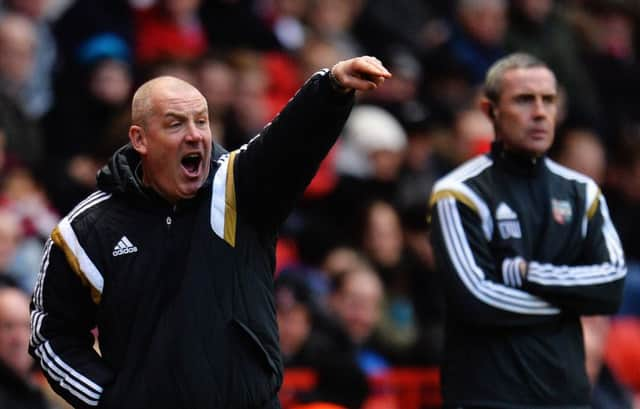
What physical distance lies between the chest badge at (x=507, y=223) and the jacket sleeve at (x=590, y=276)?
0.58ft

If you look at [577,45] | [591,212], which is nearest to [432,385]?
[591,212]

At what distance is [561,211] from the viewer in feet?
23.5

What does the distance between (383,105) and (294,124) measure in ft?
22.3

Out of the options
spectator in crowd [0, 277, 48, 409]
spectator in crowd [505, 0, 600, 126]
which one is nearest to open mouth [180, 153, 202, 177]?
spectator in crowd [0, 277, 48, 409]

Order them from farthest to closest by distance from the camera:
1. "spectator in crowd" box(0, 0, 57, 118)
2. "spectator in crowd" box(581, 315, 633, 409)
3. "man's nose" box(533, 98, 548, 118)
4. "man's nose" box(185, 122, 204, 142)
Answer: "spectator in crowd" box(0, 0, 57, 118) < "spectator in crowd" box(581, 315, 633, 409) < "man's nose" box(533, 98, 548, 118) < "man's nose" box(185, 122, 204, 142)

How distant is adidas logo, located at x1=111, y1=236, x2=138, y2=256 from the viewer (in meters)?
5.71

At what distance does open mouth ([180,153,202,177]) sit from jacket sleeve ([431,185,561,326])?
1.75m

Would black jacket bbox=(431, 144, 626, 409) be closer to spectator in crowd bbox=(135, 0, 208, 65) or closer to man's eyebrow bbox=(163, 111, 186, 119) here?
man's eyebrow bbox=(163, 111, 186, 119)

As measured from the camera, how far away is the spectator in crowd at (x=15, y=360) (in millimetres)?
7766

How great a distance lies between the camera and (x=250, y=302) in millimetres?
5641

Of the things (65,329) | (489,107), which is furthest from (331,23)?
(65,329)

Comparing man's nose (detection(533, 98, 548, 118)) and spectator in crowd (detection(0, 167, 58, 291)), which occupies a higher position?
man's nose (detection(533, 98, 548, 118))

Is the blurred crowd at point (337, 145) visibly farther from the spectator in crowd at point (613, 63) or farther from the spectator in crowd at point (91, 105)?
the spectator in crowd at point (613, 63)

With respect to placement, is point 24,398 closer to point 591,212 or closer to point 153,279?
point 153,279
